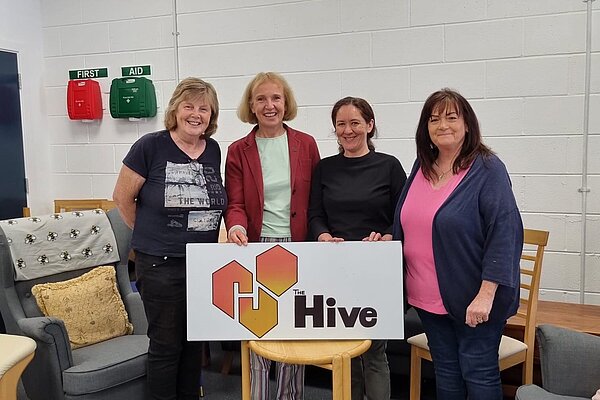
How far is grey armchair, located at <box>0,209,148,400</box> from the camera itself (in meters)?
2.23

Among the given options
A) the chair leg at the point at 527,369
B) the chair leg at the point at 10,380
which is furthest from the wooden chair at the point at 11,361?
the chair leg at the point at 527,369

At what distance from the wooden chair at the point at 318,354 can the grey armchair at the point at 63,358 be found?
0.69m

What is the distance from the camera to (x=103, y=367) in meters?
2.25

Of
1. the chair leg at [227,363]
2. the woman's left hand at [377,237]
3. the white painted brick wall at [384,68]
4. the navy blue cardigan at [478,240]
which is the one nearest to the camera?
the navy blue cardigan at [478,240]

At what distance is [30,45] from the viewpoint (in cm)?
399

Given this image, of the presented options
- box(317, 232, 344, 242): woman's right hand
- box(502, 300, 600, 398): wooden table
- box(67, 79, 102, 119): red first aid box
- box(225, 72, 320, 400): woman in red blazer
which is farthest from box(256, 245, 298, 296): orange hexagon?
box(67, 79, 102, 119): red first aid box

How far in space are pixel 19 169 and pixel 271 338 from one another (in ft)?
9.31

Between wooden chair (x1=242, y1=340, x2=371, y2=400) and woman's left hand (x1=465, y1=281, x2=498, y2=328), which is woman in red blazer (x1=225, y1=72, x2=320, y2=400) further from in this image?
woman's left hand (x1=465, y1=281, x2=498, y2=328)

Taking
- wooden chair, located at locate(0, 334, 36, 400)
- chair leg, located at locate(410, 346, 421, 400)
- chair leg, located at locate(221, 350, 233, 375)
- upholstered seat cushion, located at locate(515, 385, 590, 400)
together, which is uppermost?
wooden chair, located at locate(0, 334, 36, 400)

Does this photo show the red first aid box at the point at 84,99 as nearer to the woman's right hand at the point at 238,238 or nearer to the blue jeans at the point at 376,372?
the woman's right hand at the point at 238,238

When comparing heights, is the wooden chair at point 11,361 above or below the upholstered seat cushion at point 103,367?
above

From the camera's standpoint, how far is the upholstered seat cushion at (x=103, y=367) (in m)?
2.22

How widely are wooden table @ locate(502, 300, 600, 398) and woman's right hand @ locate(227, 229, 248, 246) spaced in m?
1.43

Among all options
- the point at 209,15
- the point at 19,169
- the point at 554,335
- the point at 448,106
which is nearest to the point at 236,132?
the point at 209,15
